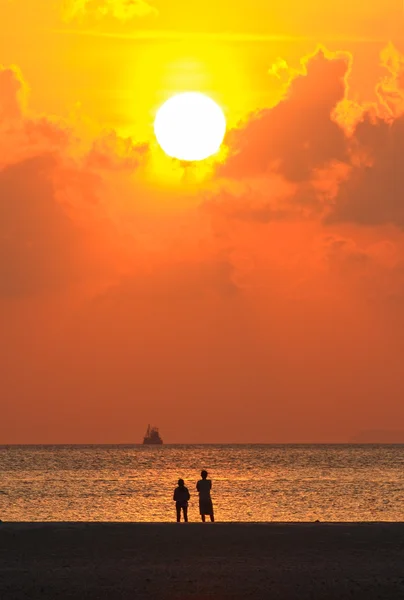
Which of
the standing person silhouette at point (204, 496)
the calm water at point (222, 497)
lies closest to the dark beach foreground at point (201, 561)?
the standing person silhouette at point (204, 496)

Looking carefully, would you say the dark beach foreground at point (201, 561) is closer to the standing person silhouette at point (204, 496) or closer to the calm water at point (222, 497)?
the standing person silhouette at point (204, 496)

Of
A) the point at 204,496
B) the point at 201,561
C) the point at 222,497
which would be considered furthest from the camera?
the point at 222,497

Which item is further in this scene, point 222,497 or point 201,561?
point 222,497

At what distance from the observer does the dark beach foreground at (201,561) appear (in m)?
24.6

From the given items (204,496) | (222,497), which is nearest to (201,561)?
(204,496)

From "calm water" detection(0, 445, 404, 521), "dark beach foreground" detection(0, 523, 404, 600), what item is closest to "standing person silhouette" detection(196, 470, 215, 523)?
"dark beach foreground" detection(0, 523, 404, 600)

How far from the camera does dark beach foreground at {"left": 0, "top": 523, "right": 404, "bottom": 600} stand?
24625mm

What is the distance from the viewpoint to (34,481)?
124312mm

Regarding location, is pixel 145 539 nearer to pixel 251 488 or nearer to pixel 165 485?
pixel 251 488

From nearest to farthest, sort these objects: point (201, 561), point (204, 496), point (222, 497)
→ point (201, 561) → point (204, 496) → point (222, 497)

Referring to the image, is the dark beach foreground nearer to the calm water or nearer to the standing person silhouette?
the standing person silhouette

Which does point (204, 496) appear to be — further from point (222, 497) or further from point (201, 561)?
point (222, 497)

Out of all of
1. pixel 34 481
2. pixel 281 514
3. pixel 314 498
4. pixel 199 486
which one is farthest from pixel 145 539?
pixel 34 481

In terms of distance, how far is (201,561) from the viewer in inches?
1103
